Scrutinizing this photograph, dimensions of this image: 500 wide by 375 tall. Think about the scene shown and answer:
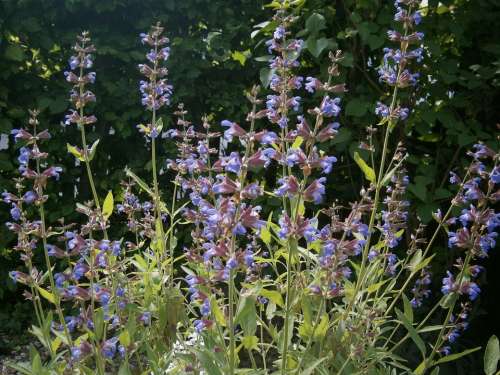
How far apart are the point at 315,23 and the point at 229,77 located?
1.07 metres

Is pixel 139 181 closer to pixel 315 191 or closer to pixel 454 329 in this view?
pixel 315 191

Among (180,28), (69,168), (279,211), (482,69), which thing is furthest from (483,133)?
(69,168)

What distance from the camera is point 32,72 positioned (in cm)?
420

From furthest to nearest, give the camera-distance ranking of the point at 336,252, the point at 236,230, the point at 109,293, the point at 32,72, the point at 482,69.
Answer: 1. the point at 32,72
2. the point at 482,69
3. the point at 109,293
4. the point at 336,252
5. the point at 236,230

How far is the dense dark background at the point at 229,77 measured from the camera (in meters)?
3.49

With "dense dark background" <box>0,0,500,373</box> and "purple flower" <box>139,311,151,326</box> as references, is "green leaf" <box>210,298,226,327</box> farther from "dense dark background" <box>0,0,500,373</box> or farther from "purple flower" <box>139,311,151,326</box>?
"dense dark background" <box>0,0,500,373</box>

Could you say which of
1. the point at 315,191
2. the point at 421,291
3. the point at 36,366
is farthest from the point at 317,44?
the point at 36,366

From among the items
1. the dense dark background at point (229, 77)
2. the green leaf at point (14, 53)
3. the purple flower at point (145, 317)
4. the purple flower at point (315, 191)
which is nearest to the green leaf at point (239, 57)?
the dense dark background at point (229, 77)

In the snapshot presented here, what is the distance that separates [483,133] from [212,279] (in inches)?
81.6

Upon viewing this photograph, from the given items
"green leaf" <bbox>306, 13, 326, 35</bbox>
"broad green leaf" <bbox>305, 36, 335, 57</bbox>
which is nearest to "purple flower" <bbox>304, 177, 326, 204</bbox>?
"broad green leaf" <bbox>305, 36, 335, 57</bbox>

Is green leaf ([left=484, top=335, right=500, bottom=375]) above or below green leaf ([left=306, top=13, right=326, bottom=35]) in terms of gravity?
below

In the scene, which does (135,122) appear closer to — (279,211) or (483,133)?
(279,211)

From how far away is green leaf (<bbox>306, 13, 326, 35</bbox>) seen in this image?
3.27 metres

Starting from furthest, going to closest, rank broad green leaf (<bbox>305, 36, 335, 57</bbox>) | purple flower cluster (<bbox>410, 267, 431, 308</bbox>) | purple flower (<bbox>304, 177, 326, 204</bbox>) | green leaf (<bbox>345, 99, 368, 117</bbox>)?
green leaf (<bbox>345, 99, 368, 117</bbox>) < broad green leaf (<bbox>305, 36, 335, 57</bbox>) < purple flower cluster (<bbox>410, 267, 431, 308</bbox>) < purple flower (<bbox>304, 177, 326, 204</bbox>)
